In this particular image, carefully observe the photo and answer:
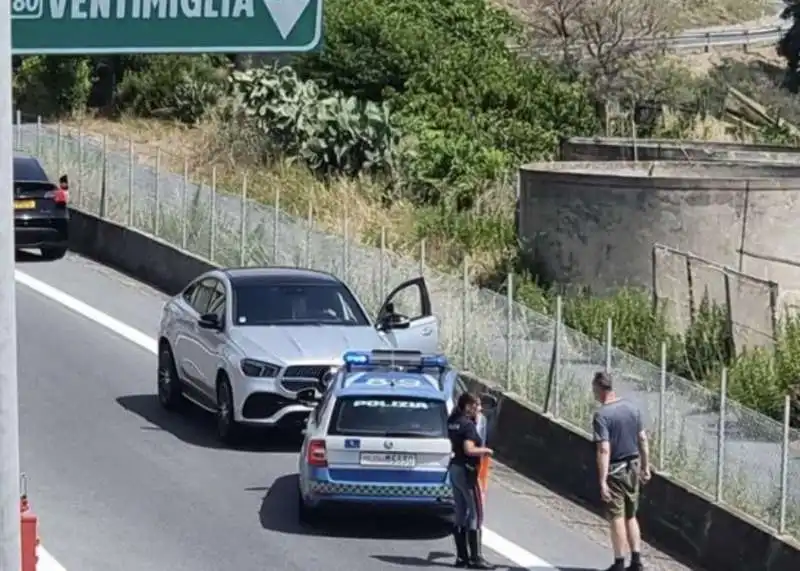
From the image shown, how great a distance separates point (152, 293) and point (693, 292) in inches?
298

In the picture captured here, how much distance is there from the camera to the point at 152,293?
25234mm

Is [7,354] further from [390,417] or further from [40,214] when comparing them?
[40,214]

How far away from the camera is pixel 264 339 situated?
1727 cm

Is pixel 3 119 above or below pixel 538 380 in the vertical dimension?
above

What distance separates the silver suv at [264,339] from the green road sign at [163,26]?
36.0ft

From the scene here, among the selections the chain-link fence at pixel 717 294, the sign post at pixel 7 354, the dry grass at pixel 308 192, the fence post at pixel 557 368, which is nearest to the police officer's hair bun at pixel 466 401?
the fence post at pixel 557 368

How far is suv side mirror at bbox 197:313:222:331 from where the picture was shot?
1764cm

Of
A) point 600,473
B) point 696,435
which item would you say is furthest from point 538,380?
point 600,473

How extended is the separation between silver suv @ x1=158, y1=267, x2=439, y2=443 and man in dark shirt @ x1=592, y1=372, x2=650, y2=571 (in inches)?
157

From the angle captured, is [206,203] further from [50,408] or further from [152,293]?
[50,408]

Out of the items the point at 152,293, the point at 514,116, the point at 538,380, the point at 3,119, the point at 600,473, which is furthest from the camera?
the point at 514,116

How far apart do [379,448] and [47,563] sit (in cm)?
270

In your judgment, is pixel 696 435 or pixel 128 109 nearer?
pixel 696 435

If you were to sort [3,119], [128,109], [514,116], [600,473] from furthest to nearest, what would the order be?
[128,109], [514,116], [600,473], [3,119]
